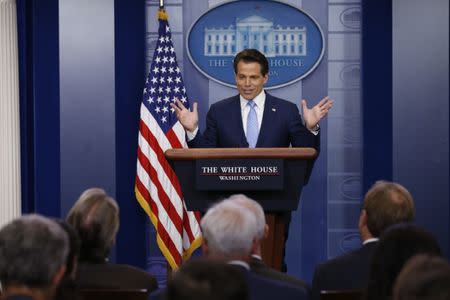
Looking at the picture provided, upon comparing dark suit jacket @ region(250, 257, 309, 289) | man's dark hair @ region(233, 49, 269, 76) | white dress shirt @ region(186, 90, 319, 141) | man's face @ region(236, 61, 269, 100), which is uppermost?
man's dark hair @ region(233, 49, 269, 76)

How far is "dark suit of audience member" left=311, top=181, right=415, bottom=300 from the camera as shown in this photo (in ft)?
9.58

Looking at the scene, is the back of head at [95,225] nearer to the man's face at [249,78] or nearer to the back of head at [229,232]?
the back of head at [229,232]

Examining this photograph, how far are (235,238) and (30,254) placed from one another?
70 centimetres

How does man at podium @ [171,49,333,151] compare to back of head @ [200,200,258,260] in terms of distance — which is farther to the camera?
man at podium @ [171,49,333,151]

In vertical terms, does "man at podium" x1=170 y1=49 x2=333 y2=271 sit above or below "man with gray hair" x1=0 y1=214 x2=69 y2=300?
above

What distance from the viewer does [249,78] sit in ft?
15.8

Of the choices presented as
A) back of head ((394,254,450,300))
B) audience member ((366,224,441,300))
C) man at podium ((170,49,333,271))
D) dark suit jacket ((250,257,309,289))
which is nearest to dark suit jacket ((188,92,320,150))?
man at podium ((170,49,333,271))

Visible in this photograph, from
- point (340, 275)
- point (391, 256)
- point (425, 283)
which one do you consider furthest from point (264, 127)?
point (425, 283)

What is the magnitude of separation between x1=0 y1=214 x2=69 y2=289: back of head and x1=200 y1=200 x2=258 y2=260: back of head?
560 mm

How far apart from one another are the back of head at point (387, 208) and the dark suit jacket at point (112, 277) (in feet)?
2.90

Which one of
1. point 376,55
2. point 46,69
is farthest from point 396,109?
point 46,69

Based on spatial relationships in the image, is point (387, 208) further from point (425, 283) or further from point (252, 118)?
point (252, 118)

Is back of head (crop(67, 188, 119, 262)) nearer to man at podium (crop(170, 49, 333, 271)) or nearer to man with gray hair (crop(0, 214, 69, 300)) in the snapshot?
man with gray hair (crop(0, 214, 69, 300))

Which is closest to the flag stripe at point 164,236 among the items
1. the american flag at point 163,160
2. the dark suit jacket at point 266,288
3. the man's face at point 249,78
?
the american flag at point 163,160
